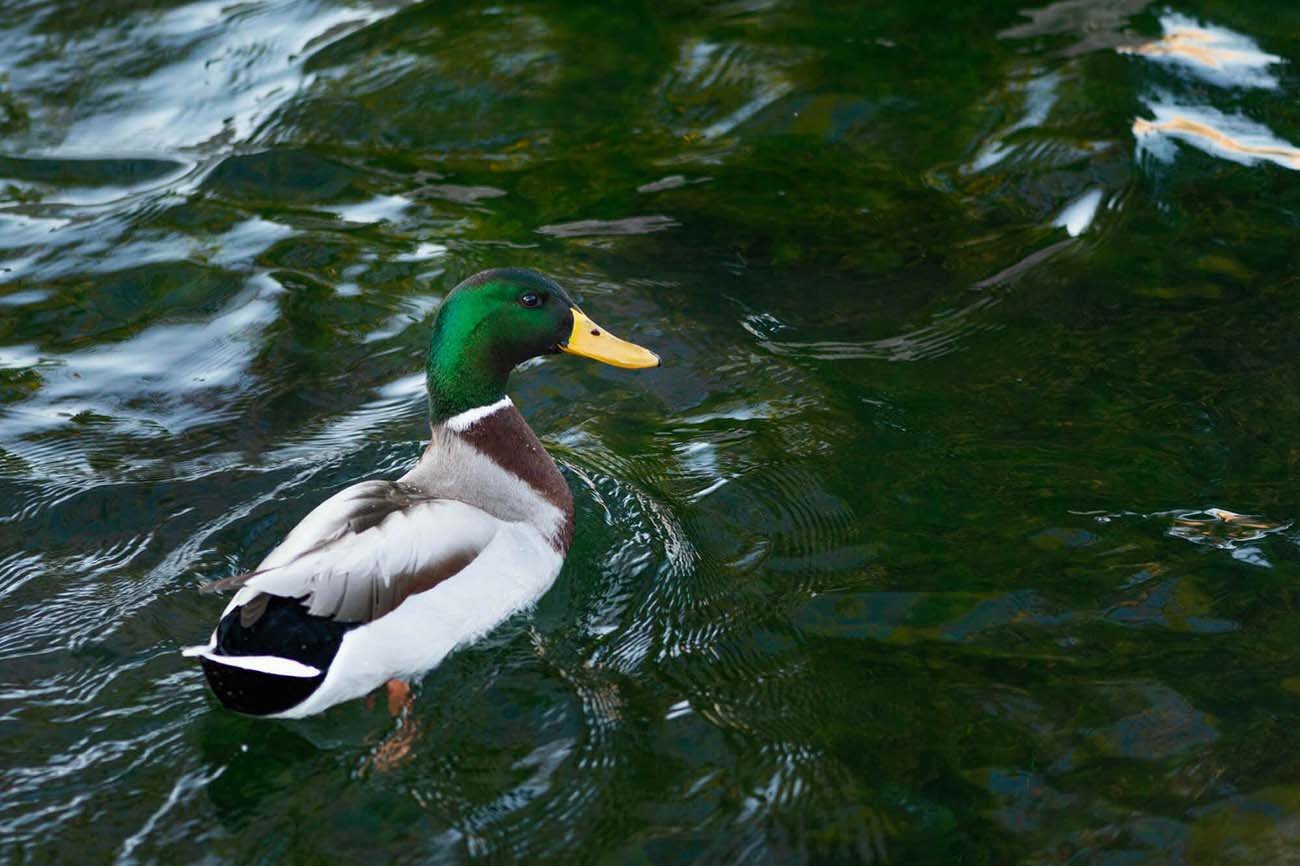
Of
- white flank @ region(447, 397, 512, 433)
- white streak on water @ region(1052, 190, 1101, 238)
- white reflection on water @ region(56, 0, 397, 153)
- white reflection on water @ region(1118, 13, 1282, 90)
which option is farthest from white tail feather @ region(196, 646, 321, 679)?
white reflection on water @ region(1118, 13, 1282, 90)

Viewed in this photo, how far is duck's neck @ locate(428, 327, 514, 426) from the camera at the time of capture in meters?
5.43

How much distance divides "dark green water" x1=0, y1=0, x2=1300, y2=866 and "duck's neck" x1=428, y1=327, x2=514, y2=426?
0.53 meters

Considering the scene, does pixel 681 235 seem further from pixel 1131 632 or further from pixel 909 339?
pixel 1131 632

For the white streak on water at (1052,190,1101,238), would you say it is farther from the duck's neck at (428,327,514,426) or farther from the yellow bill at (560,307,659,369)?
the duck's neck at (428,327,514,426)

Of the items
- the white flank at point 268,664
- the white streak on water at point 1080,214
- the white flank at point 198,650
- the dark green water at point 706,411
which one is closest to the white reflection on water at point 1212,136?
the dark green water at point 706,411

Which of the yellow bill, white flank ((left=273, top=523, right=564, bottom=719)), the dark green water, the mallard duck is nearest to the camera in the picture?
the dark green water

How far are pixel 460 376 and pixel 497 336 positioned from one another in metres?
0.19

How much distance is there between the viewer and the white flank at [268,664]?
169 inches

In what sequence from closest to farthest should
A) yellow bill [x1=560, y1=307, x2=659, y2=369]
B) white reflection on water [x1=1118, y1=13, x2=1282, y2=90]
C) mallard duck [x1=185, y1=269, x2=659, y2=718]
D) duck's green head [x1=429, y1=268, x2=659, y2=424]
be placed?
mallard duck [x1=185, y1=269, x2=659, y2=718] → duck's green head [x1=429, y1=268, x2=659, y2=424] → yellow bill [x1=560, y1=307, x2=659, y2=369] → white reflection on water [x1=1118, y1=13, x2=1282, y2=90]

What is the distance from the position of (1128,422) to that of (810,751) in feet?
7.39

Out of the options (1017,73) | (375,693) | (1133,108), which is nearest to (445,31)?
(1017,73)

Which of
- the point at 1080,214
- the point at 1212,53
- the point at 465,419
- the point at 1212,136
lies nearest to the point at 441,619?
the point at 465,419

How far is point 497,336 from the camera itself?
543 cm

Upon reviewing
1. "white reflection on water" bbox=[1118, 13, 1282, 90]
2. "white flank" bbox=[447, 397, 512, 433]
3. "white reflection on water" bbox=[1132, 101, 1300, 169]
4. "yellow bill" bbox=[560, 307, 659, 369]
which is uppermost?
"white reflection on water" bbox=[1118, 13, 1282, 90]
